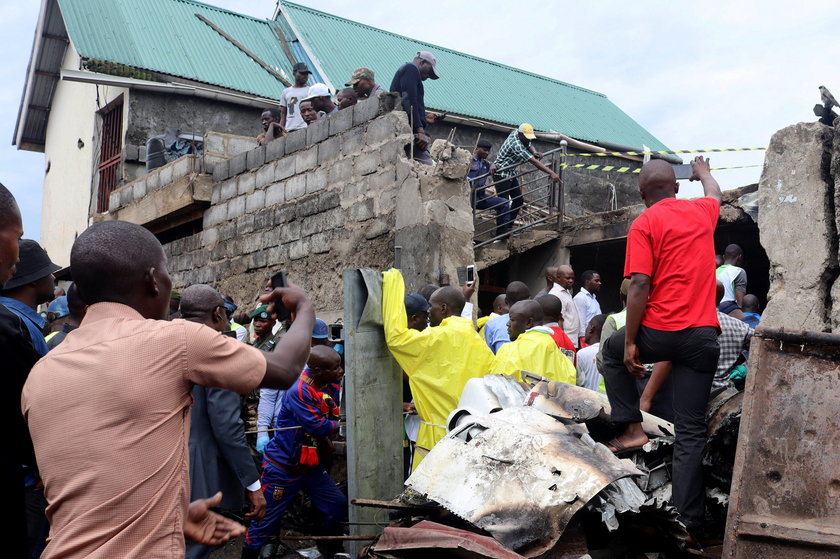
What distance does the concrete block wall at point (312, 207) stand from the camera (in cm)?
789

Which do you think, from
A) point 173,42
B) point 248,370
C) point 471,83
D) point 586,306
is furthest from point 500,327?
point 471,83

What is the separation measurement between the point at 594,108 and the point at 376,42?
588cm

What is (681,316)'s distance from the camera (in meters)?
4.11

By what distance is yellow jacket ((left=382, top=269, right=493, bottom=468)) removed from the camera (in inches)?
211

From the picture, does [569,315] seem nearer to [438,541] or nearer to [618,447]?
[618,447]

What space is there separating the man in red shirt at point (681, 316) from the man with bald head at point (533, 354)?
1.22 meters

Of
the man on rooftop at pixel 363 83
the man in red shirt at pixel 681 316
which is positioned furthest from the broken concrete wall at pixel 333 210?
the man in red shirt at pixel 681 316

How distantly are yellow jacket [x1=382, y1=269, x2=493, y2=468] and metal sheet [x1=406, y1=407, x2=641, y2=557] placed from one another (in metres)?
0.93

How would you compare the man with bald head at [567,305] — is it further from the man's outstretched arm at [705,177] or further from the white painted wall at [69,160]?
the white painted wall at [69,160]

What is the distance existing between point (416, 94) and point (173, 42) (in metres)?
9.29

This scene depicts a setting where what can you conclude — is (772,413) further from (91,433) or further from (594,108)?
(594,108)

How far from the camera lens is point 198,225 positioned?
11852 millimetres

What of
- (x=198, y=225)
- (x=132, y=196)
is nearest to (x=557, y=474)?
(x=198, y=225)

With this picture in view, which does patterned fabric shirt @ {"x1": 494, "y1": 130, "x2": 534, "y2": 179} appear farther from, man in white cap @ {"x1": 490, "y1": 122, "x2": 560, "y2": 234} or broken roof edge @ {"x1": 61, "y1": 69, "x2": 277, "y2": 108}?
broken roof edge @ {"x1": 61, "y1": 69, "x2": 277, "y2": 108}
